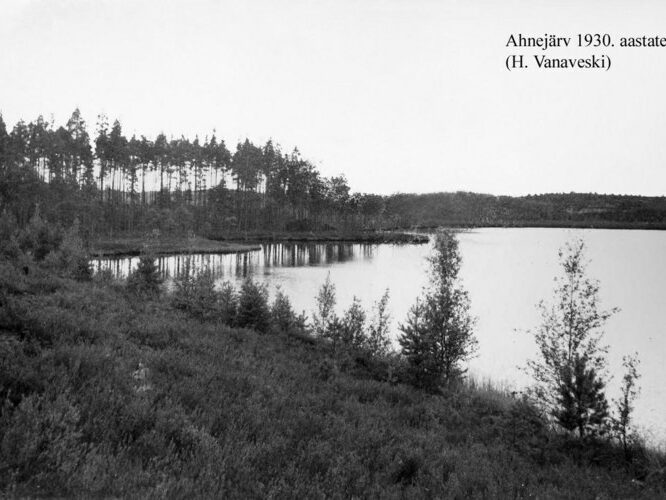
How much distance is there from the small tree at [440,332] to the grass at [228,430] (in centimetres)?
193

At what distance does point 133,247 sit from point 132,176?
37.3 metres

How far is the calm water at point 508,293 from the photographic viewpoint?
2169 cm

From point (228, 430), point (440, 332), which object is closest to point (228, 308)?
point (440, 332)

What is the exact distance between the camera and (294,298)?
35.0m

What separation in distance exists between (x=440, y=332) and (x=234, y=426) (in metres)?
13.9

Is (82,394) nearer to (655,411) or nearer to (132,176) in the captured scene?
(655,411)

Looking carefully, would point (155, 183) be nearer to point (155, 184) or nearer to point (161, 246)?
point (155, 184)

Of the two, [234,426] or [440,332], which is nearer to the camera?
[234,426]

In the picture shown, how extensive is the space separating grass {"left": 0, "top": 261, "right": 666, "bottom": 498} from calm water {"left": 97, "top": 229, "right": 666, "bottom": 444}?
5.85 m

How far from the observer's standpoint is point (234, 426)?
23.0 ft

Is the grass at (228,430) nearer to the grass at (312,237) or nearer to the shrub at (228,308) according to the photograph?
the shrub at (228,308)


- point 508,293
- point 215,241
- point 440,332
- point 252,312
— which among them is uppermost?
point 215,241

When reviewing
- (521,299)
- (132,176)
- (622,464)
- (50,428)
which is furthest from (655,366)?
(132,176)

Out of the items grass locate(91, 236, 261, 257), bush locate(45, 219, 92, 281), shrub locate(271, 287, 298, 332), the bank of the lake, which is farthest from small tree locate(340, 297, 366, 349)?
the bank of the lake
